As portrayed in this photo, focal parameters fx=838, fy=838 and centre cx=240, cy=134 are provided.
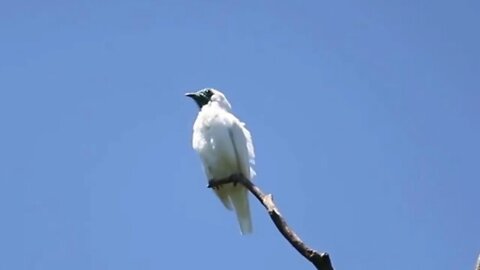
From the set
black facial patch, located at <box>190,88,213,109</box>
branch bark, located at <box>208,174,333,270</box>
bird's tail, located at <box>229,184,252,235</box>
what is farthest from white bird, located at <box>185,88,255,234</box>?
branch bark, located at <box>208,174,333,270</box>

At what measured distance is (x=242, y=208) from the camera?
27.7 feet

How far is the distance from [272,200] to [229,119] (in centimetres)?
310

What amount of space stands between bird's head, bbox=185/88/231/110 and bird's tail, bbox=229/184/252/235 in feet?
4.84

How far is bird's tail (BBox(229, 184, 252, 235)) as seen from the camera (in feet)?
27.4

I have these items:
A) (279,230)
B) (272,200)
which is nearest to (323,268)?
(279,230)

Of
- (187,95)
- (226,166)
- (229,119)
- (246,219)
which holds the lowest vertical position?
(246,219)

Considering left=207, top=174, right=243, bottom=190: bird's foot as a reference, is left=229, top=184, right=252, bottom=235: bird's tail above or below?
below

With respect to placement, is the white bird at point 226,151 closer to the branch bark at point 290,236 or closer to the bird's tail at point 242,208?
the bird's tail at point 242,208

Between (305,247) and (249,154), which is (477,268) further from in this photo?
(249,154)

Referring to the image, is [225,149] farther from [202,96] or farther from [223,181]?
[202,96]

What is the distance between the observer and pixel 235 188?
8633 mm

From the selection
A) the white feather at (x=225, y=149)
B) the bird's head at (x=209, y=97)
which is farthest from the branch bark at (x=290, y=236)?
the bird's head at (x=209, y=97)

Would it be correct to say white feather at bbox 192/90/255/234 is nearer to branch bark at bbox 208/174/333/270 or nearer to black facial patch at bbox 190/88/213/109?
black facial patch at bbox 190/88/213/109

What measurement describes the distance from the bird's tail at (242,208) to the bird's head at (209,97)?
147 centimetres
